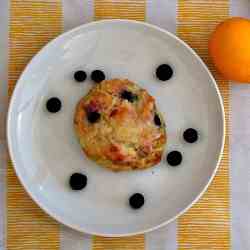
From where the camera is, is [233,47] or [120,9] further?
[120,9]

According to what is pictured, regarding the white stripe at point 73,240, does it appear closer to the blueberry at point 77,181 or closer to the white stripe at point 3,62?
the blueberry at point 77,181

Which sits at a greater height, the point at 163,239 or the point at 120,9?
the point at 120,9

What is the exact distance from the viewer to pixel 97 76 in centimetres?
121

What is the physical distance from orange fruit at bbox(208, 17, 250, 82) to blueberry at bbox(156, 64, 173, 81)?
0.11 meters

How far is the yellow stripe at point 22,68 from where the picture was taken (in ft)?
4.03

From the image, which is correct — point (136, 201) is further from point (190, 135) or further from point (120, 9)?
point (120, 9)

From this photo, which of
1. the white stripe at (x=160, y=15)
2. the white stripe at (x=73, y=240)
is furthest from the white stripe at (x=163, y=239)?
the white stripe at (x=160, y=15)

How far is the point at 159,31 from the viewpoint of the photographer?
3.94 feet

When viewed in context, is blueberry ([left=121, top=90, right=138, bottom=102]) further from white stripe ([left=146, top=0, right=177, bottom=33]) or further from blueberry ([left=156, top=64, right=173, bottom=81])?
white stripe ([left=146, top=0, right=177, bottom=33])

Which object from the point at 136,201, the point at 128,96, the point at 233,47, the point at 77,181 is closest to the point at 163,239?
the point at 136,201

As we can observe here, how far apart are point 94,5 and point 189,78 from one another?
0.29m

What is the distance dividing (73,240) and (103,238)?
0.23ft

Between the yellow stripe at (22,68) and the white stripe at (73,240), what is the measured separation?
0.6 inches

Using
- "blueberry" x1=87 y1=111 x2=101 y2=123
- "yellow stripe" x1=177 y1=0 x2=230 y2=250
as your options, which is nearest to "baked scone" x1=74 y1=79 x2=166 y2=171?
"blueberry" x1=87 y1=111 x2=101 y2=123
